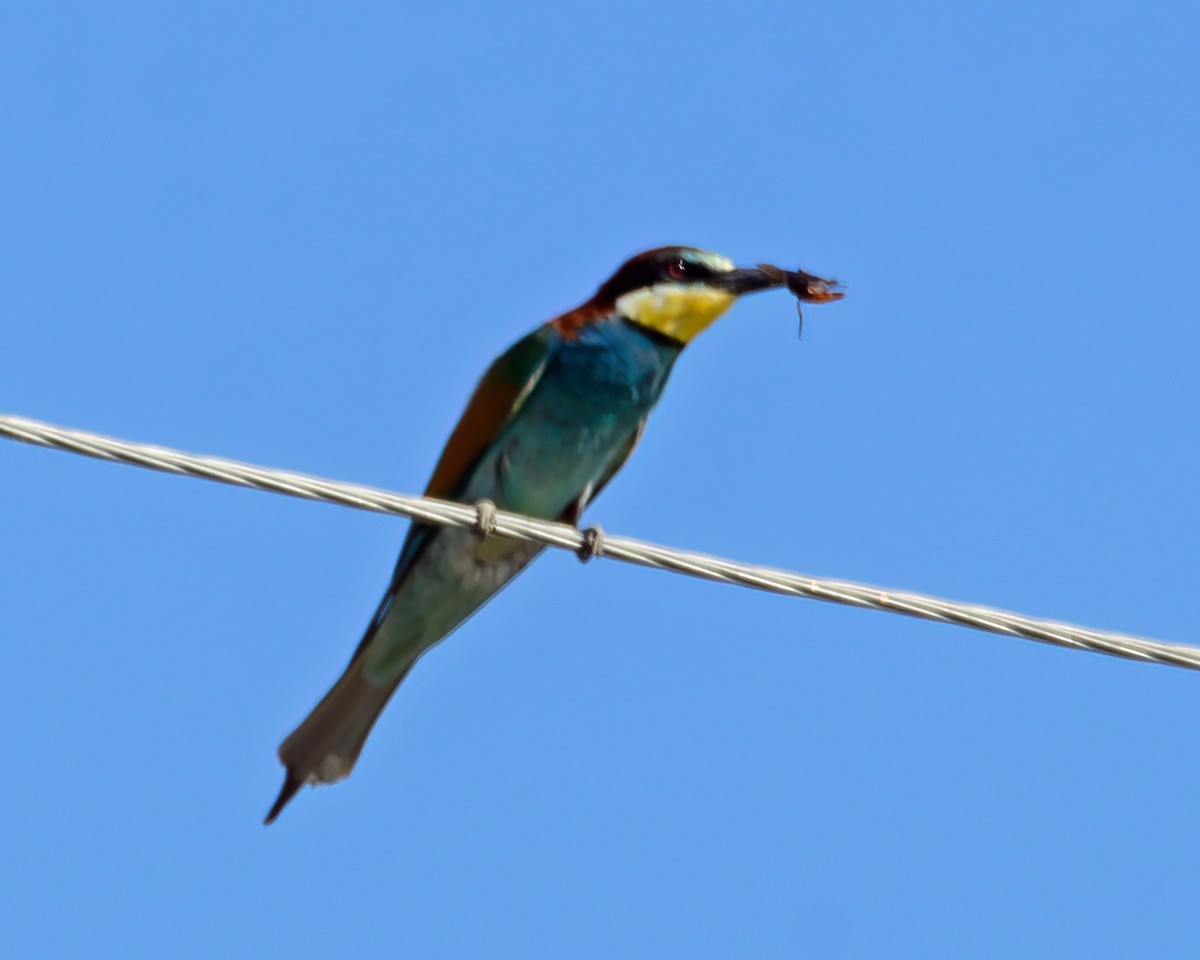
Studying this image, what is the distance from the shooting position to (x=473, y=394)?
4820mm

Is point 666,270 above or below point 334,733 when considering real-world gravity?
above

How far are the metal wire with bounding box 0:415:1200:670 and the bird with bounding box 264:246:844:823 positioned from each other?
148 cm

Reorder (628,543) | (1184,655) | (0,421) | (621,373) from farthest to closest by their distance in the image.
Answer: (621,373) → (628,543) → (1184,655) → (0,421)

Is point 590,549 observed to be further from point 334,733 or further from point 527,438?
point 334,733

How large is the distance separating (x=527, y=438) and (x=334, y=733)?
33.6 inches

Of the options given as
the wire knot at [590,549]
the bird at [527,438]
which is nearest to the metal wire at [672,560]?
the wire knot at [590,549]

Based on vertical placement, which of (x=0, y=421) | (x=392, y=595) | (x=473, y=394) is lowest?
(x=0, y=421)

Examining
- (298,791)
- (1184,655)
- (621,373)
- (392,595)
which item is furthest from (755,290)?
(1184,655)

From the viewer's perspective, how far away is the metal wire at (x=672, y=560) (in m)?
2.81

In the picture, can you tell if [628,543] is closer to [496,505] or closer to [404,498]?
[404,498]

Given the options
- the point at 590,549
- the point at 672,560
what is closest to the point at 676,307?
the point at 590,549

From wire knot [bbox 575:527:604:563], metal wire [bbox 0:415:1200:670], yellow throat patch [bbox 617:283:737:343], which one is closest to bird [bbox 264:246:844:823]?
yellow throat patch [bbox 617:283:737:343]

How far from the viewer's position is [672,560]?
3109mm

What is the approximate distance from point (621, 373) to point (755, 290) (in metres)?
0.38
